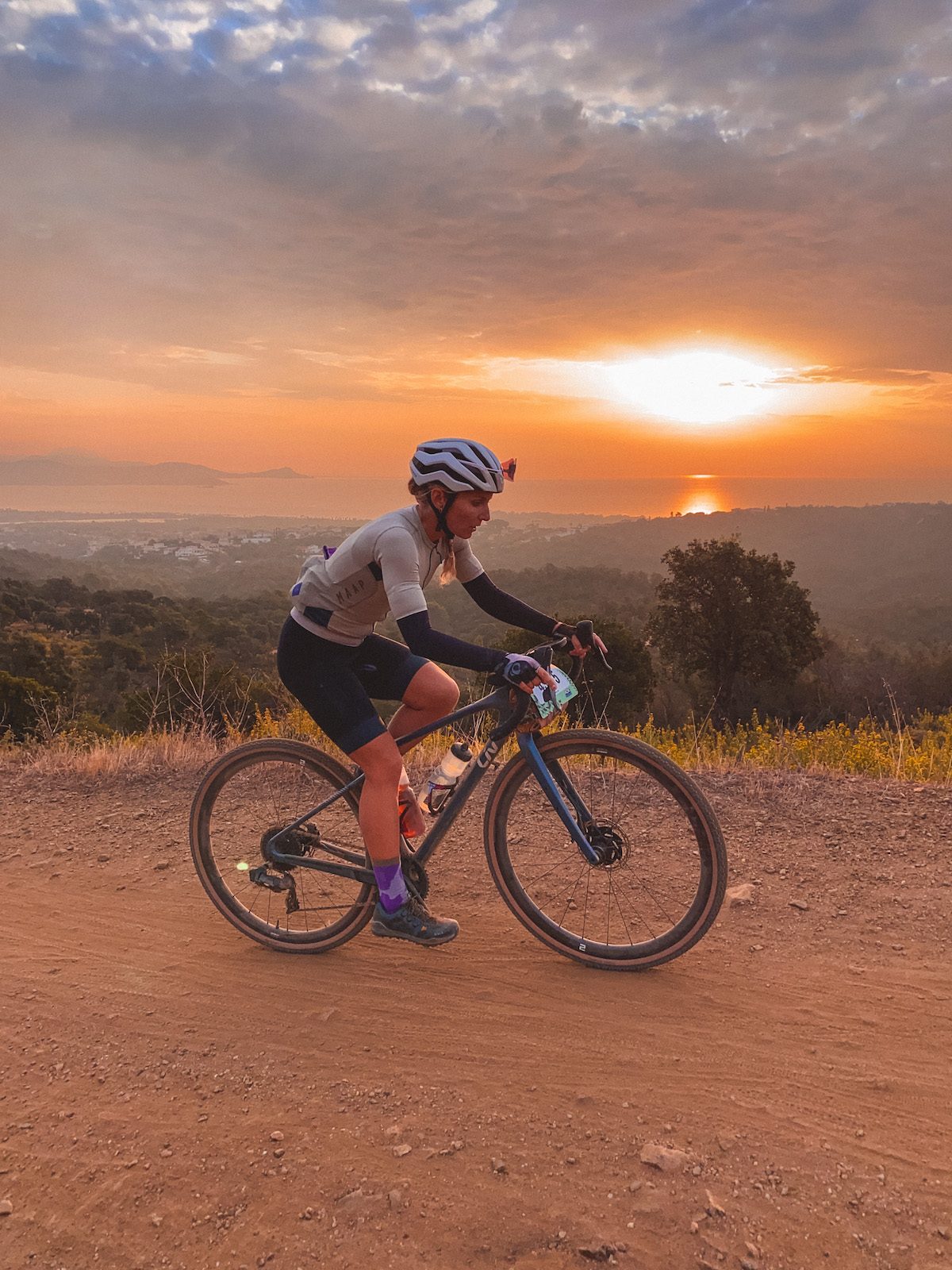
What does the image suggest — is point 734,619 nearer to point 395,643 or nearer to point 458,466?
point 395,643

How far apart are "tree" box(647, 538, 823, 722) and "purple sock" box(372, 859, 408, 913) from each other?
32387 millimetres

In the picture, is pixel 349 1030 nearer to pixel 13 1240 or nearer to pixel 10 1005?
pixel 13 1240

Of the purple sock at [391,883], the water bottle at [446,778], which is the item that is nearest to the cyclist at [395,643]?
the purple sock at [391,883]

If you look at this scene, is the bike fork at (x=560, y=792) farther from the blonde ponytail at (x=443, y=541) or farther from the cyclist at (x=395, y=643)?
the blonde ponytail at (x=443, y=541)

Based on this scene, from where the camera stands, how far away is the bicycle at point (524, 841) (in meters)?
3.53

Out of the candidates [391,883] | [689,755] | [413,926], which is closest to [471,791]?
[391,883]

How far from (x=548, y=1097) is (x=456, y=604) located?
224 feet

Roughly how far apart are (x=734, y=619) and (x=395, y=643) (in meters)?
32.8

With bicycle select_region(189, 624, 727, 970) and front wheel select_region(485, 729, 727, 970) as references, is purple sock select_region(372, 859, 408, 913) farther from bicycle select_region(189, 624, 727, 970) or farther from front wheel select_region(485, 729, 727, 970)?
front wheel select_region(485, 729, 727, 970)

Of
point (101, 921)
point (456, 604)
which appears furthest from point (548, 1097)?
point (456, 604)

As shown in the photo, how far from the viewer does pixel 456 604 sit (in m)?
70.9

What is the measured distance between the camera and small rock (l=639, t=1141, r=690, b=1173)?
246cm

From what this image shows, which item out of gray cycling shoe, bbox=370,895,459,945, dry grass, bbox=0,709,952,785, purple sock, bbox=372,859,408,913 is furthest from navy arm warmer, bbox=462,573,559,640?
dry grass, bbox=0,709,952,785

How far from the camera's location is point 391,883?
140 inches
